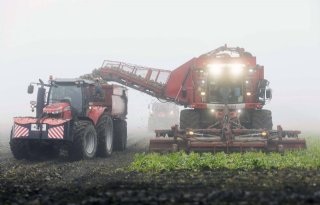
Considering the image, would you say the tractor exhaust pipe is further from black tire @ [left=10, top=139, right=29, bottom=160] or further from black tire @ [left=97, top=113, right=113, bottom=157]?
black tire @ [left=97, top=113, right=113, bottom=157]

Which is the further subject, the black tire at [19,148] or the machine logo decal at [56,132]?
the black tire at [19,148]

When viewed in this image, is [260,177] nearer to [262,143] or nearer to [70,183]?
[70,183]

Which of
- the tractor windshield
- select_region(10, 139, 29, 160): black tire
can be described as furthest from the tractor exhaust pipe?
select_region(10, 139, 29, 160): black tire

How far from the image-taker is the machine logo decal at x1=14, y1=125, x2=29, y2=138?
1684cm

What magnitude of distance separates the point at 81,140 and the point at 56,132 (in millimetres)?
853

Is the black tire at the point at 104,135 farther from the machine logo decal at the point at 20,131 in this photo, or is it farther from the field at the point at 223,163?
the field at the point at 223,163

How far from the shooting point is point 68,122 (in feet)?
55.2

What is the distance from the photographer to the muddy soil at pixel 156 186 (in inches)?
333

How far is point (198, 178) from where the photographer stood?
11.4 m

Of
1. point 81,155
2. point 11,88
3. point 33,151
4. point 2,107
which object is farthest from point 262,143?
point 11,88

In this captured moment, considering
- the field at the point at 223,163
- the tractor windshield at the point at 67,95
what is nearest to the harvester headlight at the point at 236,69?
the tractor windshield at the point at 67,95

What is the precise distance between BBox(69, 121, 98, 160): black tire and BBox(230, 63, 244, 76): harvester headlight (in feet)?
21.3

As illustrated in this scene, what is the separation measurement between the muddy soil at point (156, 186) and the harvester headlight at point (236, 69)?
8.37 meters

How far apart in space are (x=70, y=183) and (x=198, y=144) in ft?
22.4
